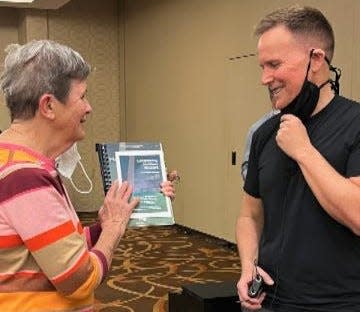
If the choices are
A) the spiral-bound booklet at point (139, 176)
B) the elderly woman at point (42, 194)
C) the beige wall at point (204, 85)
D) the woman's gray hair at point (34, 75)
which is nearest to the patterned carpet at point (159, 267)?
the beige wall at point (204, 85)

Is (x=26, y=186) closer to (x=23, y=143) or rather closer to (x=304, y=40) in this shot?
(x=23, y=143)

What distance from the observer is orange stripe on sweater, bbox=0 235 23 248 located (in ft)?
4.30

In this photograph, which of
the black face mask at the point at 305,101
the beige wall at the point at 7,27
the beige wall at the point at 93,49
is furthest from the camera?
the beige wall at the point at 7,27

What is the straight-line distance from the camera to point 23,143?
1.40m

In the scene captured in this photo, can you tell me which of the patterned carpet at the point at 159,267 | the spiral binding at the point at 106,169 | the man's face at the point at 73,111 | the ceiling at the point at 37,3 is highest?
the ceiling at the point at 37,3

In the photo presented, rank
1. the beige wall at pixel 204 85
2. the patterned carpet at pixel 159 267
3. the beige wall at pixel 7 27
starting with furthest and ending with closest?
1. the beige wall at pixel 7 27
2. the beige wall at pixel 204 85
3. the patterned carpet at pixel 159 267

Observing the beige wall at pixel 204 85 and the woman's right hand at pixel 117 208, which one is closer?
the woman's right hand at pixel 117 208

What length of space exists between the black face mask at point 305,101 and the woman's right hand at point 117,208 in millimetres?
530

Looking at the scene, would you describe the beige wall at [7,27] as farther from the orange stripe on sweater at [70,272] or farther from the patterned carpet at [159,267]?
the orange stripe on sweater at [70,272]

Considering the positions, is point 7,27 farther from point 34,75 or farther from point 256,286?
point 256,286

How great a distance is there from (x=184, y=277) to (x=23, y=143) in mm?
3690

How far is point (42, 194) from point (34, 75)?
0.32m

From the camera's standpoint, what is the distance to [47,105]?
4.65ft

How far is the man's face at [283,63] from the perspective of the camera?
154cm
